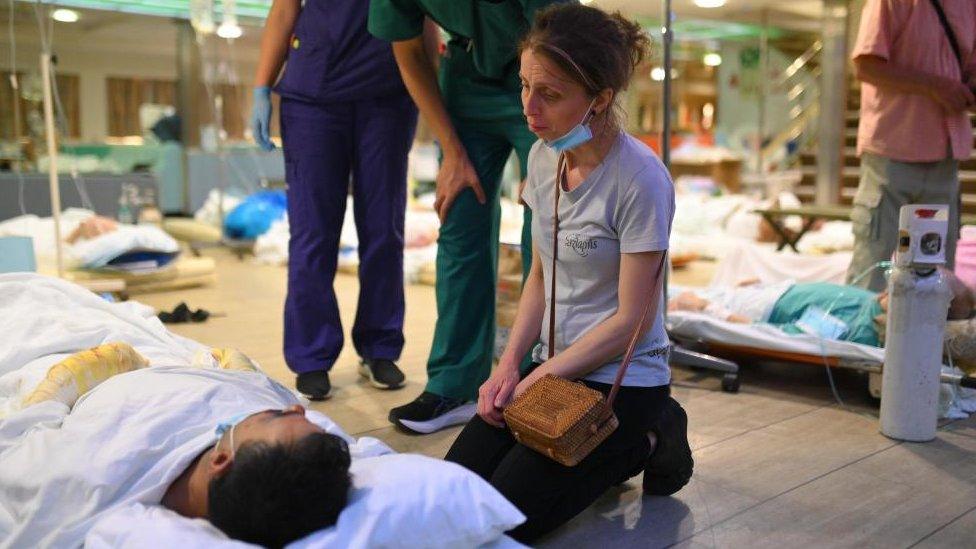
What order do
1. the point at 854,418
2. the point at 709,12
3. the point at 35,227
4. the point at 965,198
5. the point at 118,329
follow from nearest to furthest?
the point at 118,329 → the point at 854,418 → the point at 35,227 → the point at 965,198 → the point at 709,12

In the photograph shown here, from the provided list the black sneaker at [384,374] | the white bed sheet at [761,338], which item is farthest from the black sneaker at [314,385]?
the white bed sheet at [761,338]

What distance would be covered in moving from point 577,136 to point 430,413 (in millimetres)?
807

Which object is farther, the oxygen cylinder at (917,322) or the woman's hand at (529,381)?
the oxygen cylinder at (917,322)

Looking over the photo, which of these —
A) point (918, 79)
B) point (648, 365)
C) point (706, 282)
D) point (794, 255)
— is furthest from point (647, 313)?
point (706, 282)

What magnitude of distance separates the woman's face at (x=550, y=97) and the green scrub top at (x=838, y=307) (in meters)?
1.39

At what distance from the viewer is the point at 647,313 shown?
1.56 metres

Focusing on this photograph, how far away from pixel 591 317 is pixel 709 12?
294 inches

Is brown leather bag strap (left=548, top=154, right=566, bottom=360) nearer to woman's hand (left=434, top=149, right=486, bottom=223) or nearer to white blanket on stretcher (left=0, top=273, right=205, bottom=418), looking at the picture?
woman's hand (left=434, top=149, right=486, bottom=223)

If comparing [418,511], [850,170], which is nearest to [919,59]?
[418,511]

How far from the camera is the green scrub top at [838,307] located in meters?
2.59

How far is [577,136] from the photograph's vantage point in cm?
157

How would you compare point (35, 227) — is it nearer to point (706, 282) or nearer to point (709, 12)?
point (706, 282)

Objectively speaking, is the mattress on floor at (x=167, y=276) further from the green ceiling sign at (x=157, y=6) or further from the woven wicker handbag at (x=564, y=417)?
the woven wicker handbag at (x=564, y=417)

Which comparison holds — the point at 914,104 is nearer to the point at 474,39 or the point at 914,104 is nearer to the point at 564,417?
the point at 474,39
